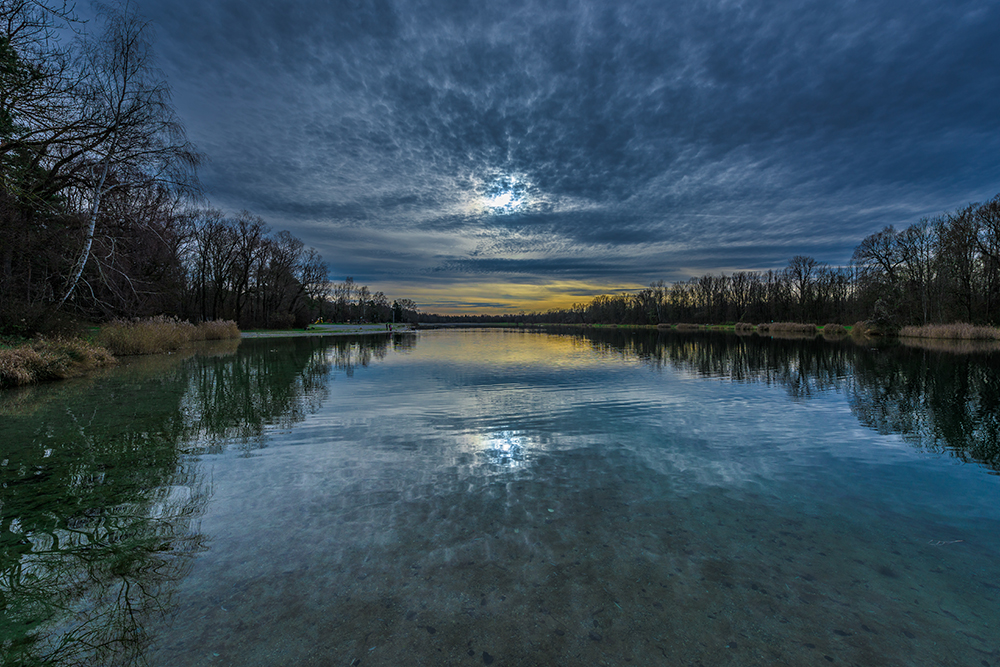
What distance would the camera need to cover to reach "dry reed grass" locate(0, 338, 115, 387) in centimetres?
1049

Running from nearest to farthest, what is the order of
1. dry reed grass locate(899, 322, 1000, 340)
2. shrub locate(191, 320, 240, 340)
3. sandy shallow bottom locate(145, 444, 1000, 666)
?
sandy shallow bottom locate(145, 444, 1000, 666) → dry reed grass locate(899, 322, 1000, 340) → shrub locate(191, 320, 240, 340)

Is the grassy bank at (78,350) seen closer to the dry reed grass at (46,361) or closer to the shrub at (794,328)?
the dry reed grass at (46,361)

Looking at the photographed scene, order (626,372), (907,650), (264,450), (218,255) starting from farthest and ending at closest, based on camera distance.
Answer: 1. (218,255)
2. (626,372)
3. (264,450)
4. (907,650)

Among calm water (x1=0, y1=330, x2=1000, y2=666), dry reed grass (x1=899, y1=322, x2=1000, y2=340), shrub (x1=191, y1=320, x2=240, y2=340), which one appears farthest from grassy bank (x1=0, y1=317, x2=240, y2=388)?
dry reed grass (x1=899, y1=322, x2=1000, y2=340)

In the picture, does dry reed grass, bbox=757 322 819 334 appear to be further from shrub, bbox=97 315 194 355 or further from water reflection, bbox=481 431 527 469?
shrub, bbox=97 315 194 355

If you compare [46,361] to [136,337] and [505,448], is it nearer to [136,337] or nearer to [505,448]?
[136,337]

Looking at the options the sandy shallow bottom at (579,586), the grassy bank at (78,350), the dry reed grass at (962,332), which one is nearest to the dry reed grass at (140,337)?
the grassy bank at (78,350)

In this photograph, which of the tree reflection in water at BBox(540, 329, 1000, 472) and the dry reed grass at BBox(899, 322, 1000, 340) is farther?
the dry reed grass at BBox(899, 322, 1000, 340)

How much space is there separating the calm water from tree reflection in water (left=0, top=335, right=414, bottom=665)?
0.08 feet

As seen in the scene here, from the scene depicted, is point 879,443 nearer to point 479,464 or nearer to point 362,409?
point 479,464

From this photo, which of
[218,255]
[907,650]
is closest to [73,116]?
[907,650]

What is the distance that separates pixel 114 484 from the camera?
4715 millimetres

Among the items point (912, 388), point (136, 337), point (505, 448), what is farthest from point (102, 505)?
point (136, 337)

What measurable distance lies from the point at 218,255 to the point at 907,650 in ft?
194
